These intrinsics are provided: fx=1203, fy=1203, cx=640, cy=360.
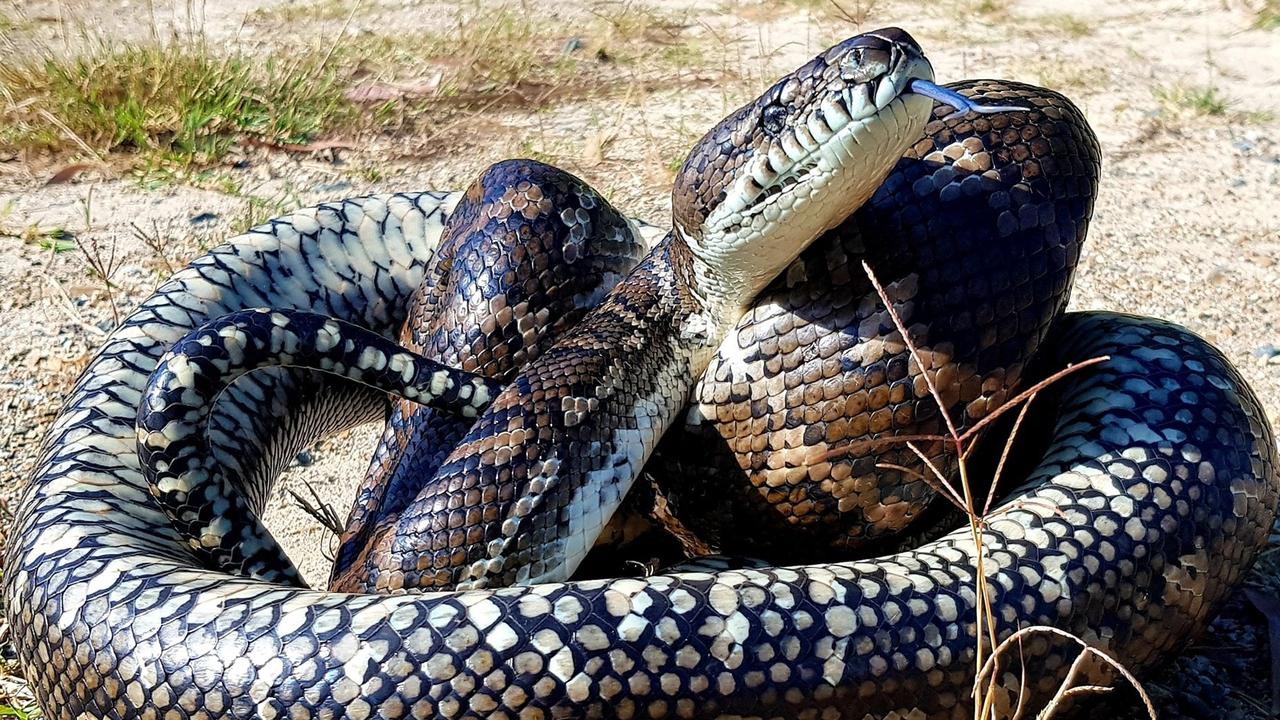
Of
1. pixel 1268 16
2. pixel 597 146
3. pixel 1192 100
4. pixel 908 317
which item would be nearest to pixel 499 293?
pixel 908 317

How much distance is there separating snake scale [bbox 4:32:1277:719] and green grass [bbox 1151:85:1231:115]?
176 inches

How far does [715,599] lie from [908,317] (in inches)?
31.3

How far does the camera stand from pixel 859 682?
2402mm

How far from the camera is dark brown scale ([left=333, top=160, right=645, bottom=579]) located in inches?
131

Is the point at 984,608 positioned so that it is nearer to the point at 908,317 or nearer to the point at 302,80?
the point at 908,317

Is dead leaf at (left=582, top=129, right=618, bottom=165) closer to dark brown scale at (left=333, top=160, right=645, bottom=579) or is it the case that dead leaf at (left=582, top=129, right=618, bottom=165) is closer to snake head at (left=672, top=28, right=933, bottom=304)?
dark brown scale at (left=333, top=160, right=645, bottom=579)

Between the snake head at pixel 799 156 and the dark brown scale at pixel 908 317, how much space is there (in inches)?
6.2

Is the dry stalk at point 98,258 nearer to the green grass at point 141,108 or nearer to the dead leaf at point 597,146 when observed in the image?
the green grass at point 141,108

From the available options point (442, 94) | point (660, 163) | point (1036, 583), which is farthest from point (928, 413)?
point (442, 94)

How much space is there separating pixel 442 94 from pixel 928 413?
5300 millimetres

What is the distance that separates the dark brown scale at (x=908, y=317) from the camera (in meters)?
2.75

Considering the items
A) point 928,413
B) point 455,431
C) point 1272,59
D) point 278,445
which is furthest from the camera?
point 1272,59

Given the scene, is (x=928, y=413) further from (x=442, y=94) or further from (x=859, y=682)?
(x=442, y=94)

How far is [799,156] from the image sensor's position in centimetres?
255
